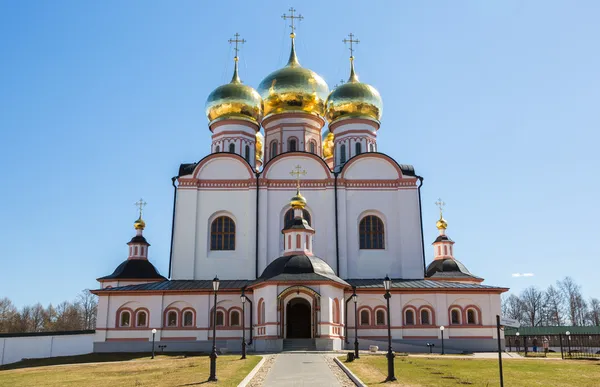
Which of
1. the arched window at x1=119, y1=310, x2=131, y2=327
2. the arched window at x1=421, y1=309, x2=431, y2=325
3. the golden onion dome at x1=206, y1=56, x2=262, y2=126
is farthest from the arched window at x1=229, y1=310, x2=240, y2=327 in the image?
the golden onion dome at x1=206, y1=56, x2=262, y2=126

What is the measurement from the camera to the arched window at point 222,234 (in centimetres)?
2959

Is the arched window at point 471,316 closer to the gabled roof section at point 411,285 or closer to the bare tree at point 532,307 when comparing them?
the gabled roof section at point 411,285

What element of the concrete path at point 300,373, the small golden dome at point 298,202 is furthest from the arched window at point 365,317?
the concrete path at point 300,373

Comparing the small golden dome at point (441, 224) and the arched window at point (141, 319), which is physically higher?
the small golden dome at point (441, 224)

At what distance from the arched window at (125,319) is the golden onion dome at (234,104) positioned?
1250cm

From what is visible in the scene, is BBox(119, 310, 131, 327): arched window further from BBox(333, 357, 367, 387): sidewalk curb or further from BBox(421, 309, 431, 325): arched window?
BBox(333, 357, 367, 387): sidewalk curb

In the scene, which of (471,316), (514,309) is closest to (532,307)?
(514,309)

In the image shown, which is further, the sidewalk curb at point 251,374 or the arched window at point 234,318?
the arched window at point 234,318

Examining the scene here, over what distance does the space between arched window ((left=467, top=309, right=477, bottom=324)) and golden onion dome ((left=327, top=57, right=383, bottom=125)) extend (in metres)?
12.7

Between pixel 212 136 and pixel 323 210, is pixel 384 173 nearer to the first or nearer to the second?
pixel 323 210

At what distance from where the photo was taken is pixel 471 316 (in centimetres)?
2795

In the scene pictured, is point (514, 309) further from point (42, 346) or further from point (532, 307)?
point (42, 346)

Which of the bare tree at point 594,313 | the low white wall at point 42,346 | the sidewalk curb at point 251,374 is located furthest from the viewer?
the bare tree at point 594,313

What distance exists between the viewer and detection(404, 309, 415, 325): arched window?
27656 mm
